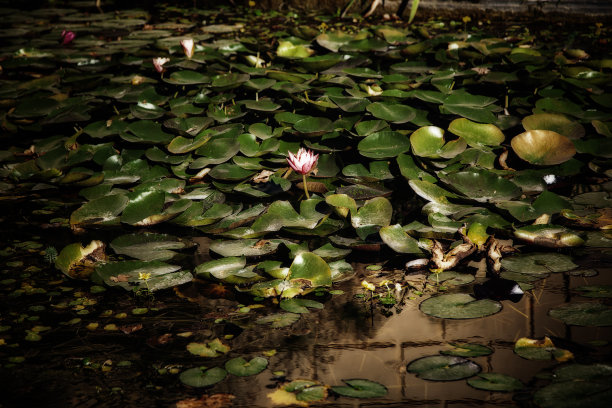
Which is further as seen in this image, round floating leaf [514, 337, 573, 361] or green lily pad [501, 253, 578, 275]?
green lily pad [501, 253, 578, 275]

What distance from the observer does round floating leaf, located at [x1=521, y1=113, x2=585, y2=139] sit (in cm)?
250

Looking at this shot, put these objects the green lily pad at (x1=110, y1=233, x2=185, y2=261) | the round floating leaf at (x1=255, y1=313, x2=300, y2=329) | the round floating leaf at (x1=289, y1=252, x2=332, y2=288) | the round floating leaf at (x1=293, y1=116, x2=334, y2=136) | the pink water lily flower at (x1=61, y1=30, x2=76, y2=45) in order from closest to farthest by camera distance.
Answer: the round floating leaf at (x1=255, y1=313, x2=300, y2=329)
the round floating leaf at (x1=289, y1=252, x2=332, y2=288)
the green lily pad at (x1=110, y1=233, x2=185, y2=261)
the round floating leaf at (x1=293, y1=116, x2=334, y2=136)
the pink water lily flower at (x1=61, y1=30, x2=76, y2=45)

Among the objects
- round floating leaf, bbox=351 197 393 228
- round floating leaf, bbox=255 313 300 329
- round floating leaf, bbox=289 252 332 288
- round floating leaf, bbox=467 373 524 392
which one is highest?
round floating leaf, bbox=351 197 393 228

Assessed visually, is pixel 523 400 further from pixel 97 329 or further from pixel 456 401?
pixel 97 329

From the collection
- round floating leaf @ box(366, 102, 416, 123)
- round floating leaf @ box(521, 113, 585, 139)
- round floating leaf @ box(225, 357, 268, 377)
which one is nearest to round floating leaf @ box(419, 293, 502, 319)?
round floating leaf @ box(225, 357, 268, 377)

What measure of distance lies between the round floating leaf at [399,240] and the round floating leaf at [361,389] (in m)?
0.65

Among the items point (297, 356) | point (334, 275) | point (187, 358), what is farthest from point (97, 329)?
point (334, 275)

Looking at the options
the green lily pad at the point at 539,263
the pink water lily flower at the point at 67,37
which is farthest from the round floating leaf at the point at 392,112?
the pink water lily flower at the point at 67,37

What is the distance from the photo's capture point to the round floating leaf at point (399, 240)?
6.12 feet

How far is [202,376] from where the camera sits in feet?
4.47

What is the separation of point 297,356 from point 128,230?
1.15 metres

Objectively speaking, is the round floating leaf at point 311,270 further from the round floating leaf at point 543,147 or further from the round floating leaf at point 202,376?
the round floating leaf at point 543,147

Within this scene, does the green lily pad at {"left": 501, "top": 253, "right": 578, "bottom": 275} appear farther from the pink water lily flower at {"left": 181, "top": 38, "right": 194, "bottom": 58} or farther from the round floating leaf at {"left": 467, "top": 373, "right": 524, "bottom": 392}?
the pink water lily flower at {"left": 181, "top": 38, "right": 194, "bottom": 58}

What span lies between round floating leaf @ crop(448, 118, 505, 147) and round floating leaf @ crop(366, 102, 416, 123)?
0.23 metres
